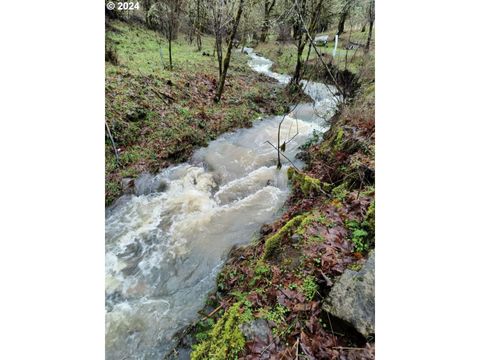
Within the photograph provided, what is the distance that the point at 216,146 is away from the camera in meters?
7.60

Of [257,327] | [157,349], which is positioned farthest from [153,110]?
[257,327]

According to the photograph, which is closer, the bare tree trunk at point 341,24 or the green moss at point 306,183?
the green moss at point 306,183

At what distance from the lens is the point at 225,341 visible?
239 cm

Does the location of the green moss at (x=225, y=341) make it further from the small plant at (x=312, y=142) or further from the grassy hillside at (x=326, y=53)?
the small plant at (x=312, y=142)

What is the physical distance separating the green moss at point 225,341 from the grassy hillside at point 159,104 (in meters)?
3.35

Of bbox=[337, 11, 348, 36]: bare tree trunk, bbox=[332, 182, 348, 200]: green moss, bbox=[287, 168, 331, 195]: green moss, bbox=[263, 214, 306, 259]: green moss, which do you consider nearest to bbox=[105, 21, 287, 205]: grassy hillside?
bbox=[287, 168, 331, 195]: green moss

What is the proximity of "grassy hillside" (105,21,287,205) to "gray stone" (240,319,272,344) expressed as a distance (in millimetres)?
3708

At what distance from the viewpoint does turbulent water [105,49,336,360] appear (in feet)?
11.0

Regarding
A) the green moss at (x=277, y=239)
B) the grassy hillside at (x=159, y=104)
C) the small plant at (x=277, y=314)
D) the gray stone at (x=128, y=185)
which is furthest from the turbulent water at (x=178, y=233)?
the small plant at (x=277, y=314)

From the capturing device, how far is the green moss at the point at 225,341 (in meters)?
2.28

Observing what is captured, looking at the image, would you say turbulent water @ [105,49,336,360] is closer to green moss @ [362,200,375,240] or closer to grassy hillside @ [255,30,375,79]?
green moss @ [362,200,375,240]

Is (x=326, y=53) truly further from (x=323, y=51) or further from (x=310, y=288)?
(x=310, y=288)
